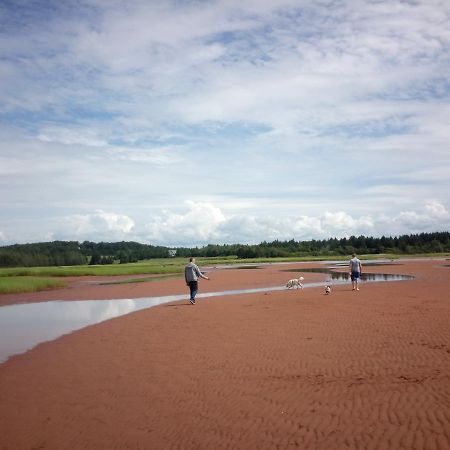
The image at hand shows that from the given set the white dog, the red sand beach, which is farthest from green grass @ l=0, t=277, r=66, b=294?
the red sand beach

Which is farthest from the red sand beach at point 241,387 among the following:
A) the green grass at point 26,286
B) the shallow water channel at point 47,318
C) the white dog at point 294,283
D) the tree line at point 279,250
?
the tree line at point 279,250

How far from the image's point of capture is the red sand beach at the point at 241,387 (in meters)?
6.97

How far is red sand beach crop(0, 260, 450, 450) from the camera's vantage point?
22.9 ft

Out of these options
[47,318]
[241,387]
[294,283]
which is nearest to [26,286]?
[47,318]

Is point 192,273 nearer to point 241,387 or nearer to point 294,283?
point 294,283

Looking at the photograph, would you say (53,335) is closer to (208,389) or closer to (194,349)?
(194,349)

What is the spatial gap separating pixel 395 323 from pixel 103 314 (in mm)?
15505

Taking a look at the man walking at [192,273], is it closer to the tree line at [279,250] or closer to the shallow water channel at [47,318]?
the shallow water channel at [47,318]

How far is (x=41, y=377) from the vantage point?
11305 mm

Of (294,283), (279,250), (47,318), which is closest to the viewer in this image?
(47,318)

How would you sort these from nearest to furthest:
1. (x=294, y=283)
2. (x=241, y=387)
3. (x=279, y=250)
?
(x=241, y=387)
(x=294, y=283)
(x=279, y=250)

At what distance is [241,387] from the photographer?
9.34 m

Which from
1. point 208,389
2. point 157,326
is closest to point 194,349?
point 208,389

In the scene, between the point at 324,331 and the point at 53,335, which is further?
the point at 53,335
